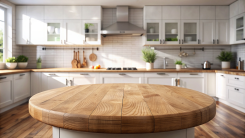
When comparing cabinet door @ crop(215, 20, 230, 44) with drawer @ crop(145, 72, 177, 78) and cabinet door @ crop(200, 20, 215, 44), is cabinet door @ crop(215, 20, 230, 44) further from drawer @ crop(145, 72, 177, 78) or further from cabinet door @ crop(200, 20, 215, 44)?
drawer @ crop(145, 72, 177, 78)

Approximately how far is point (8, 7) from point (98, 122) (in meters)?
4.46

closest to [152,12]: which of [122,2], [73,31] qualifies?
[122,2]

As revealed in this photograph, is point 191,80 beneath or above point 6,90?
above

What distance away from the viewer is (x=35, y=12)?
13.1ft

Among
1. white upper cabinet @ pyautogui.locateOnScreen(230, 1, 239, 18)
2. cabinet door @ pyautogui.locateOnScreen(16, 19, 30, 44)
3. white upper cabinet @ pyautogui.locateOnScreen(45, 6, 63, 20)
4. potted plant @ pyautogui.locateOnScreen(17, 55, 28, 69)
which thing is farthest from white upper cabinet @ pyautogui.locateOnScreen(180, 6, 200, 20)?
potted plant @ pyautogui.locateOnScreen(17, 55, 28, 69)

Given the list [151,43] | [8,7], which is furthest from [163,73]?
[8,7]

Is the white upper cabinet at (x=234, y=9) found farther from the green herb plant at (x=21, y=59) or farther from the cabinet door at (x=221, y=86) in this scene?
the green herb plant at (x=21, y=59)

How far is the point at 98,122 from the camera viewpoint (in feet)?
1.99

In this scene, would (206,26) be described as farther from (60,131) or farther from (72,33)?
(60,131)

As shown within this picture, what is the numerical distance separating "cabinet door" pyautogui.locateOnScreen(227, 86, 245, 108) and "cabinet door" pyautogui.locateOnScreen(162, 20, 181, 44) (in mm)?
1521

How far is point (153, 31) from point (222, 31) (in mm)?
1662

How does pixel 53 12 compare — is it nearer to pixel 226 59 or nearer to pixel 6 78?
pixel 6 78

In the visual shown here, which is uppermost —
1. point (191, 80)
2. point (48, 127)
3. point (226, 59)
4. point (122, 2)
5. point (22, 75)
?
point (122, 2)

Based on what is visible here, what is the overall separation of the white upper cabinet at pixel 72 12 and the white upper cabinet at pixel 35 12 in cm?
56
